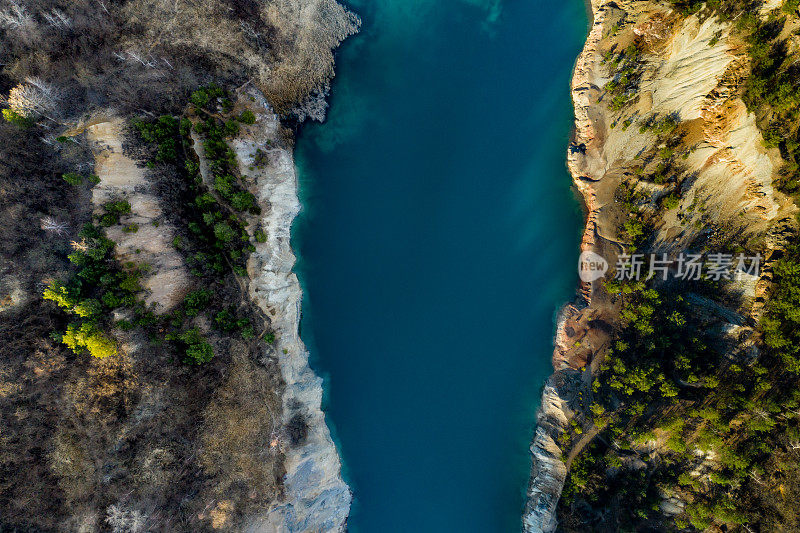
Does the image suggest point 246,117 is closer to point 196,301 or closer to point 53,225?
point 53,225

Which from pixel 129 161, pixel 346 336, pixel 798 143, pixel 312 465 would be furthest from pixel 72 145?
pixel 798 143

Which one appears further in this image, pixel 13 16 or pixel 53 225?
pixel 13 16

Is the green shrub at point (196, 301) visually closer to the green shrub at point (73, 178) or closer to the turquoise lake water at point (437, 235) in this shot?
the turquoise lake water at point (437, 235)

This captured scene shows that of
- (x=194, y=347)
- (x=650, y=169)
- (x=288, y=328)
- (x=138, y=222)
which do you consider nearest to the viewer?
(x=138, y=222)

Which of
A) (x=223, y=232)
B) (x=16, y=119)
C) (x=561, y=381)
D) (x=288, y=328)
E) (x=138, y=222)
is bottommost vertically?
(x=561, y=381)

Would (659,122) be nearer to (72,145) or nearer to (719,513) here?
(719,513)

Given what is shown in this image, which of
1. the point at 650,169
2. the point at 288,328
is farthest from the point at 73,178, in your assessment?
the point at 650,169
